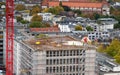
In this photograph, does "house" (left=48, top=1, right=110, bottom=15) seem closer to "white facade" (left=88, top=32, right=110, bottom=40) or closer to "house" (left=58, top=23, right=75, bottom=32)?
"house" (left=58, top=23, right=75, bottom=32)

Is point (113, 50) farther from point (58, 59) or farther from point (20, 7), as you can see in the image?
point (20, 7)

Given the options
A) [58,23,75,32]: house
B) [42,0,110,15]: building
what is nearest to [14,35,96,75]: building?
[58,23,75,32]: house

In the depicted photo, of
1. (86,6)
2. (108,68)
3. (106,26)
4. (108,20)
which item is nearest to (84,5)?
(86,6)

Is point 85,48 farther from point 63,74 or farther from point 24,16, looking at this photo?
point 24,16

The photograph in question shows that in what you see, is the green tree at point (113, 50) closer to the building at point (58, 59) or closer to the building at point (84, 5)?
the building at point (58, 59)

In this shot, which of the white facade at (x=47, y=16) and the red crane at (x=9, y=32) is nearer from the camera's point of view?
the red crane at (x=9, y=32)

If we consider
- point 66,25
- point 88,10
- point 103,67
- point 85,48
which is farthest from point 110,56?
point 88,10

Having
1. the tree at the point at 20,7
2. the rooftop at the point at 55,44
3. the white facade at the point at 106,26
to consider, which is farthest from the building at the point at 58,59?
the tree at the point at 20,7
